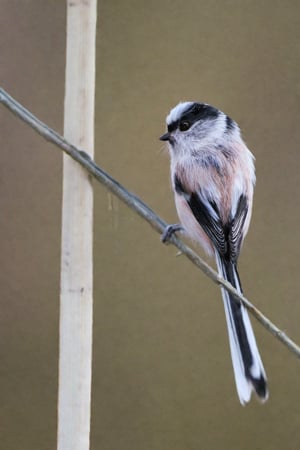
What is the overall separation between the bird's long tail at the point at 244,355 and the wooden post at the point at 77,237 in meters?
0.15

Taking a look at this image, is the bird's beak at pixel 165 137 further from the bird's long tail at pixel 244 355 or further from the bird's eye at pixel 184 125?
the bird's long tail at pixel 244 355

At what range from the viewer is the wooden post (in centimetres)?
77

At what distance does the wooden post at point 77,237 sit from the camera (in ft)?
2.53

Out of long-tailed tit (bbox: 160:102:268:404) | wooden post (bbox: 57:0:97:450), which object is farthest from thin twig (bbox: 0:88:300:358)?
long-tailed tit (bbox: 160:102:268:404)

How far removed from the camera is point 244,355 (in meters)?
0.78

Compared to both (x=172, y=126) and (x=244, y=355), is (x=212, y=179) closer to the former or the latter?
(x=172, y=126)

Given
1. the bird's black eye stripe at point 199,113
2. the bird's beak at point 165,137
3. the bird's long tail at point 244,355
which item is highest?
the bird's black eye stripe at point 199,113

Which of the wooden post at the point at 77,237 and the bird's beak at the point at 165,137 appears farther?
the bird's beak at the point at 165,137

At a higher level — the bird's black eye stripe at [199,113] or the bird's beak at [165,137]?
the bird's black eye stripe at [199,113]

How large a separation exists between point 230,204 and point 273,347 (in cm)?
31

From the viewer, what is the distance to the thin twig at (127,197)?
72cm

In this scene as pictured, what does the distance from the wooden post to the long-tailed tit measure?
148mm

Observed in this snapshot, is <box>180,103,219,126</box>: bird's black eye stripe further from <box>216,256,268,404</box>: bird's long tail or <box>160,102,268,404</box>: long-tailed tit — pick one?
<box>216,256,268,404</box>: bird's long tail

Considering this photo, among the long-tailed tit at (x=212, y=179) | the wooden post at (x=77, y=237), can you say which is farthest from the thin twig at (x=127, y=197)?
the long-tailed tit at (x=212, y=179)
